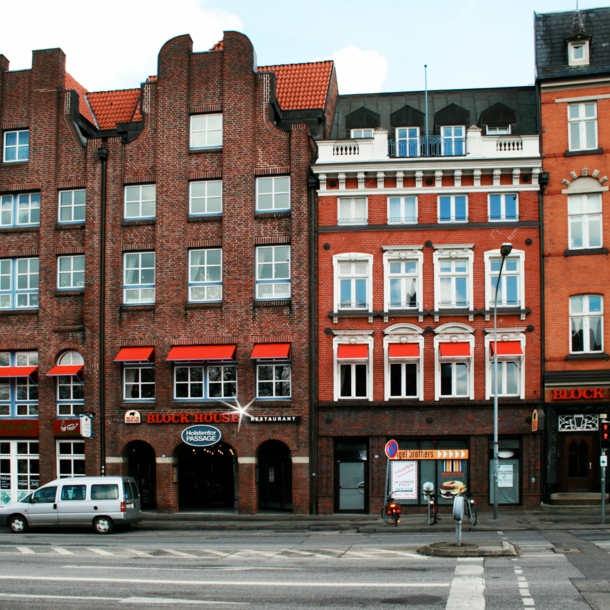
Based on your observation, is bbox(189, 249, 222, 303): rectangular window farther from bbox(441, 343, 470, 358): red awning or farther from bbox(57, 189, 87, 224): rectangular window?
bbox(441, 343, 470, 358): red awning

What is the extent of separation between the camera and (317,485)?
3500 centimetres

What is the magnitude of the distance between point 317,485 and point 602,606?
19796mm

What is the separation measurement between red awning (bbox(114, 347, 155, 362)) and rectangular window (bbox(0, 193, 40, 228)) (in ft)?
23.3

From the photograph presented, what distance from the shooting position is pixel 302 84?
4091cm

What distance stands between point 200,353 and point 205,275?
10.7 feet

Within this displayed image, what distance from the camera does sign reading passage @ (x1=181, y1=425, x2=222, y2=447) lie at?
35656 mm

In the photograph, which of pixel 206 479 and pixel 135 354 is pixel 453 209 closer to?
pixel 135 354

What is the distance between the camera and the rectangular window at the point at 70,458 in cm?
3741

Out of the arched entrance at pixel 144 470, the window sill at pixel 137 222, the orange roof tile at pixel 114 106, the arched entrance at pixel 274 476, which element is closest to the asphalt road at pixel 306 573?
the arched entrance at pixel 274 476

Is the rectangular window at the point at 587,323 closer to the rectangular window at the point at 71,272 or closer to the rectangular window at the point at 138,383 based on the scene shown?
the rectangular window at the point at 138,383

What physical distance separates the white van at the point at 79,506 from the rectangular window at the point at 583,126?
68.3 ft

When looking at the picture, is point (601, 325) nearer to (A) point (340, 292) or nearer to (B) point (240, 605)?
(A) point (340, 292)

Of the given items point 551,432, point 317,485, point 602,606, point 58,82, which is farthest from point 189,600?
point 58,82

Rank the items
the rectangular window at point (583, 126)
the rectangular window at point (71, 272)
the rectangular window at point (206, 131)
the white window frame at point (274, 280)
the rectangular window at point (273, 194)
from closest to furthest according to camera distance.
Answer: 1. the rectangular window at point (583, 126)
2. the white window frame at point (274, 280)
3. the rectangular window at point (273, 194)
4. the rectangular window at point (206, 131)
5. the rectangular window at point (71, 272)
